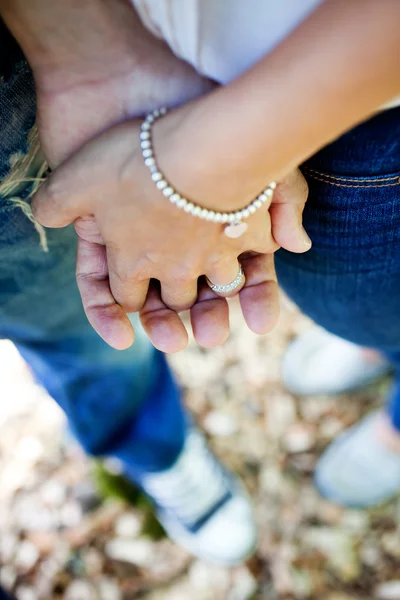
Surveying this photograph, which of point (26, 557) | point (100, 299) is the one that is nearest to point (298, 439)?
point (26, 557)

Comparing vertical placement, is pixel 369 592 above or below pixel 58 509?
below

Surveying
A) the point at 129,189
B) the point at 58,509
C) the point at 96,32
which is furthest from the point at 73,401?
the point at 96,32

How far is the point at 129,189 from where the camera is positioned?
2.26 feet

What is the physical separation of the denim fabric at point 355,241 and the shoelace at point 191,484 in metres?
0.69

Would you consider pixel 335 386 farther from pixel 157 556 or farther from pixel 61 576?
pixel 61 576

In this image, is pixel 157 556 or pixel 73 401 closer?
pixel 73 401

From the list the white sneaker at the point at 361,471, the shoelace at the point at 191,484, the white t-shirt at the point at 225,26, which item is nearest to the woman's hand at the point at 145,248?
the white t-shirt at the point at 225,26

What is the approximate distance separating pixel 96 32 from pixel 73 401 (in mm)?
878

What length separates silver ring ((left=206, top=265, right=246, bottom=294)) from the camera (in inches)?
33.8

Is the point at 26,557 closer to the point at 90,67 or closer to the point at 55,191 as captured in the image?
the point at 55,191

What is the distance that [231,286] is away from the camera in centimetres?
87

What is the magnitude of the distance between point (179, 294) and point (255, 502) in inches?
44.0

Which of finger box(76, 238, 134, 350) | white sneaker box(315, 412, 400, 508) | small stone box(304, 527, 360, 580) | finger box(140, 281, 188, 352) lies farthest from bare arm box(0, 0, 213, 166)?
small stone box(304, 527, 360, 580)

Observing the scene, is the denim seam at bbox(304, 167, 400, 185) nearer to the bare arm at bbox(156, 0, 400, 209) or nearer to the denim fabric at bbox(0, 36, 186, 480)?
the bare arm at bbox(156, 0, 400, 209)
